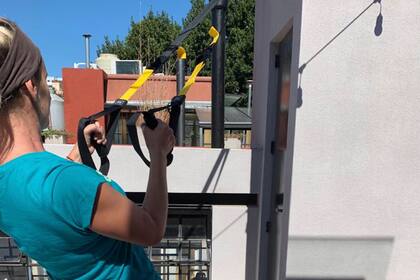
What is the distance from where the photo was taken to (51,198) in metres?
0.77

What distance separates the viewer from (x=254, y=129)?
12.0 feet

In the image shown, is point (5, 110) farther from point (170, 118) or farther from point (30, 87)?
point (170, 118)

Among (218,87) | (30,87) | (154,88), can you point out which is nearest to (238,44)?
(154,88)

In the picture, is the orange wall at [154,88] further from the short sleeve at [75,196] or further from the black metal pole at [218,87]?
the short sleeve at [75,196]

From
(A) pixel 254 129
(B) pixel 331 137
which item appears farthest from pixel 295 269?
(A) pixel 254 129

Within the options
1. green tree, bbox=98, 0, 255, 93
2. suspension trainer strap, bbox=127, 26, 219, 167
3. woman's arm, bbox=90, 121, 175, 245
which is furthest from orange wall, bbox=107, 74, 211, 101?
green tree, bbox=98, 0, 255, 93

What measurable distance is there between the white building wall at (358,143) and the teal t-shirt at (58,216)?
4.75ft

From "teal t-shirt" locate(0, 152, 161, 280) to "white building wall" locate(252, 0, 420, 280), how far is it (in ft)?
4.75

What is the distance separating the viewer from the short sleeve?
2.50 feet

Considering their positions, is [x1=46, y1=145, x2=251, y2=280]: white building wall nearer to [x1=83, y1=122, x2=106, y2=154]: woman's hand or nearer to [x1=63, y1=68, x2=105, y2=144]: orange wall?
[x1=83, y1=122, x2=106, y2=154]: woman's hand

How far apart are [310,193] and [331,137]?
1.14 feet

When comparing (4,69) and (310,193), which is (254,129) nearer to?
(310,193)

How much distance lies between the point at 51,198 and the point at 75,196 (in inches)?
2.1

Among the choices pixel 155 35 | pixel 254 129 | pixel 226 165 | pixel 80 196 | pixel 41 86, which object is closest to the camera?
pixel 80 196
